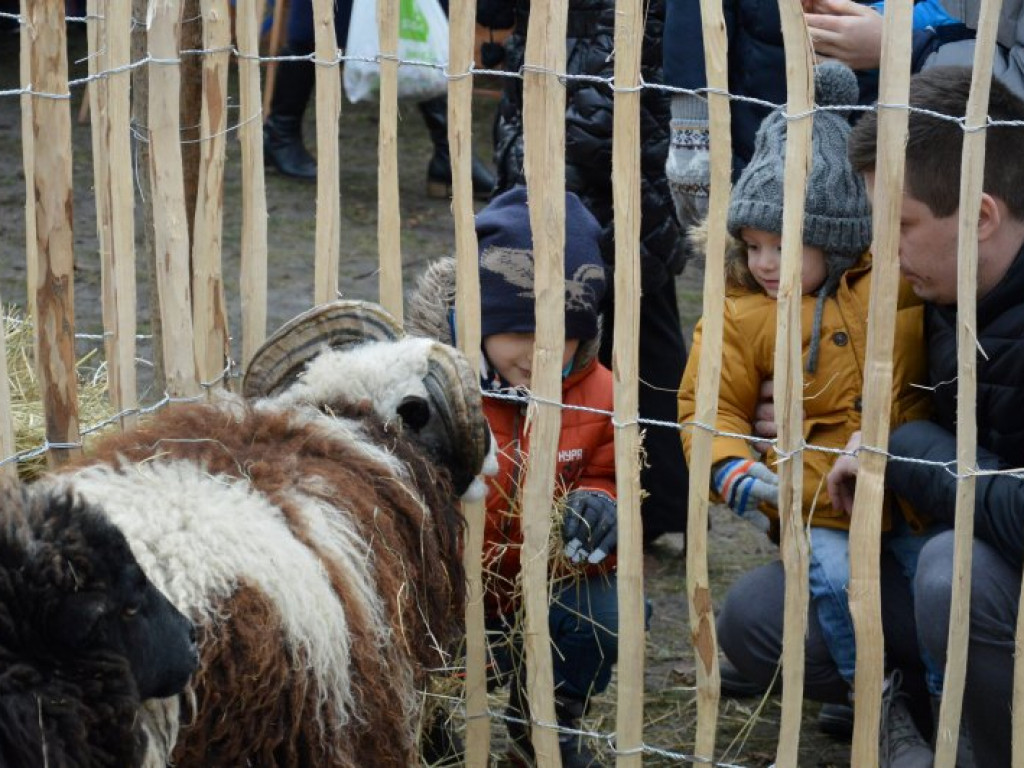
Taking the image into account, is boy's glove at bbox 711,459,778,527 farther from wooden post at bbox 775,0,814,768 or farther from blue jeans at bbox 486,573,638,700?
blue jeans at bbox 486,573,638,700

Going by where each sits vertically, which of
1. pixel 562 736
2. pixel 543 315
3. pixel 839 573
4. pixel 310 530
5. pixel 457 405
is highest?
pixel 543 315

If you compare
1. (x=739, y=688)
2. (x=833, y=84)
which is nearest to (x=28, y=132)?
(x=833, y=84)

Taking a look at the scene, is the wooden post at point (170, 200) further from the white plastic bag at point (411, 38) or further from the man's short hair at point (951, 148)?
the white plastic bag at point (411, 38)

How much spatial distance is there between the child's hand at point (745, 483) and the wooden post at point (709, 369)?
233mm

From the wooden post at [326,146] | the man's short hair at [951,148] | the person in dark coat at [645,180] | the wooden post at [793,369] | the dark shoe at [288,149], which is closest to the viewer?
the wooden post at [793,369]

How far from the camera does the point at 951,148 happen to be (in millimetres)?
2834

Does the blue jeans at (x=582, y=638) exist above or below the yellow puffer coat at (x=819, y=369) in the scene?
below

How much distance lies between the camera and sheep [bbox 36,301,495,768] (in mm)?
2170

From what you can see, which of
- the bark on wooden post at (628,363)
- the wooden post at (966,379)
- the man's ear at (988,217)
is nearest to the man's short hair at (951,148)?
the man's ear at (988,217)

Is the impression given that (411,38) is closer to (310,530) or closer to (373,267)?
(373,267)

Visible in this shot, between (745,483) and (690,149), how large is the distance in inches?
39.1

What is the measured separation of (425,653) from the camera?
266cm

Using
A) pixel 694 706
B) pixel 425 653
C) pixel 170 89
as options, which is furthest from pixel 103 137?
pixel 694 706

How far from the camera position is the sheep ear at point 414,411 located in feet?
8.70
